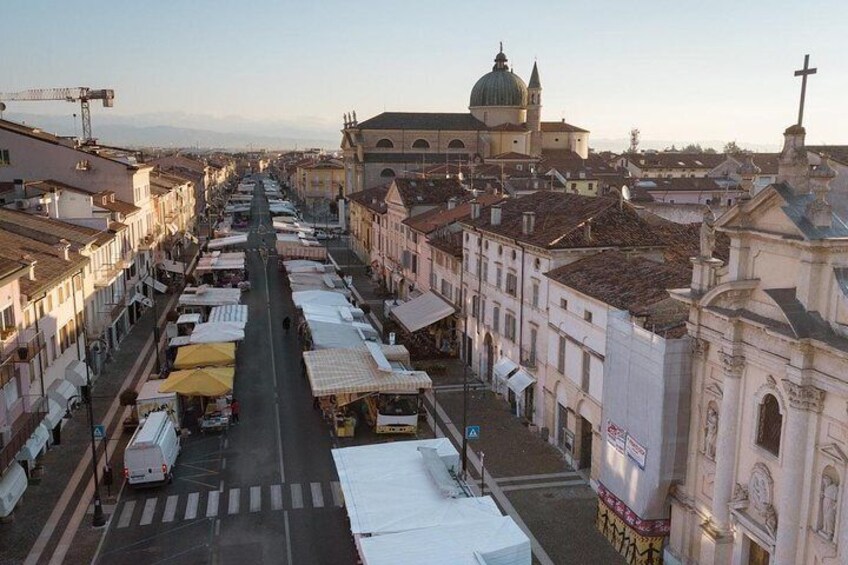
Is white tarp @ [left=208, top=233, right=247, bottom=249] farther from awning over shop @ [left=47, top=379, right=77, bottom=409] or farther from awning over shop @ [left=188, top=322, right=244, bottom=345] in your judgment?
awning over shop @ [left=47, top=379, right=77, bottom=409]

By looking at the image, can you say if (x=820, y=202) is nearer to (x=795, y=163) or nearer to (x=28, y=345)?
(x=795, y=163)

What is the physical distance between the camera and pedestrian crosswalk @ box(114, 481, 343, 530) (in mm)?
27203

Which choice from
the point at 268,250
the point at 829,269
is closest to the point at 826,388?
the point at 829,269

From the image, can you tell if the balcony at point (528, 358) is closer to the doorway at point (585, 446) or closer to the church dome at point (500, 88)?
the doorway at point (585, 446)

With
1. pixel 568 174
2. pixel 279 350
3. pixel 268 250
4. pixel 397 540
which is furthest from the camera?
pixel 568 174

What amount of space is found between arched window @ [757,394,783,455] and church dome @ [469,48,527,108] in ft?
351

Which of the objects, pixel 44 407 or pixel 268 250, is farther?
pixel 268 250

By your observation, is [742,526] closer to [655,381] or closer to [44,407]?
[655,381]

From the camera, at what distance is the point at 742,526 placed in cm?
2111

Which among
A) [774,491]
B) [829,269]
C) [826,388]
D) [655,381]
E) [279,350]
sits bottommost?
[279,350]

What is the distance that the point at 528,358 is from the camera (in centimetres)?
3659

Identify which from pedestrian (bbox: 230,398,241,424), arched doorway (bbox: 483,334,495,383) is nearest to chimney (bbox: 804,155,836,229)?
arched doorway (bbox: 483,334,495,383)

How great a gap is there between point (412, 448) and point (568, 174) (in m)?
80.9

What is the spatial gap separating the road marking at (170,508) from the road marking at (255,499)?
2714 millimetres
